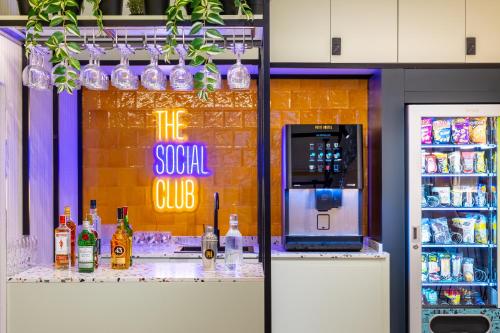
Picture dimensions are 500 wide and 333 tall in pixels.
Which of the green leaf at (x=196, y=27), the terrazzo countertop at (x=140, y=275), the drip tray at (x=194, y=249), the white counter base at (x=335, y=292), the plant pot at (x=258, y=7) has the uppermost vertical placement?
the plant pot at (x=258, y=7)

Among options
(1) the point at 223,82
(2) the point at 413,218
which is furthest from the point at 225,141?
(2) the point at 413,218

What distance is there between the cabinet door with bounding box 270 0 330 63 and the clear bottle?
163 centimetres

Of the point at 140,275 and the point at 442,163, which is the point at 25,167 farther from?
the point at 442,163

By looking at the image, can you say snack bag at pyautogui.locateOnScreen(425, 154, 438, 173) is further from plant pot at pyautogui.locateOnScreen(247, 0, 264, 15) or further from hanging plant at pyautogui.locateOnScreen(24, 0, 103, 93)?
hanging plant at pyautogui.locateOnScreen(24, 0, 103, 93)

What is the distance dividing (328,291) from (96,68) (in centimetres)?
233

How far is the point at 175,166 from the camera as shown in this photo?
4.41 metres

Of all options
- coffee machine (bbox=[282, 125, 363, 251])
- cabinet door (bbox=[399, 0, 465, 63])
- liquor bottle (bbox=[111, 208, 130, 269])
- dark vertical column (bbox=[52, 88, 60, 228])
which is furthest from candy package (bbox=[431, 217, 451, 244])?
dark vertical column (bbox=[52, 88, 60, 228])

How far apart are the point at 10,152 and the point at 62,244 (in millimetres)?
583

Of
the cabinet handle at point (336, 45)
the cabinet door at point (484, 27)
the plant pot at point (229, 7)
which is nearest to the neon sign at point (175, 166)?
the cabinet handle at point (336, 45)

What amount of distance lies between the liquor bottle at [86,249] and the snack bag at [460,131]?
275cm

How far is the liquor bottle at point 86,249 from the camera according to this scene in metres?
2.66

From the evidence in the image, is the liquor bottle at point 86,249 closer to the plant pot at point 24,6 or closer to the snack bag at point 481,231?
the plant pot at point 24,6

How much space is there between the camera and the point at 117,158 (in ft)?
14.6

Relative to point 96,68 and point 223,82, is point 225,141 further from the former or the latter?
point 96,68
